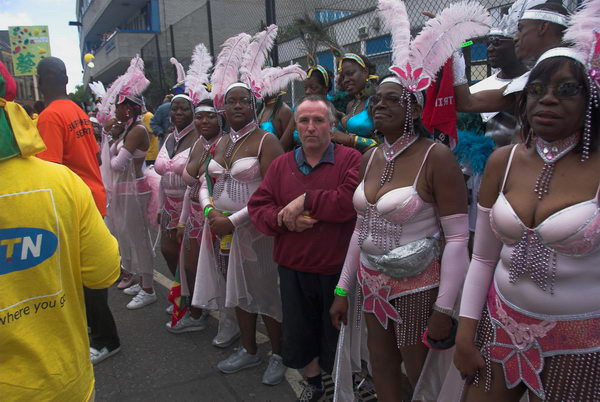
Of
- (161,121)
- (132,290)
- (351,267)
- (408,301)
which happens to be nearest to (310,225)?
(351,267)

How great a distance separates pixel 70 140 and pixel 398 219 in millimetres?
2665

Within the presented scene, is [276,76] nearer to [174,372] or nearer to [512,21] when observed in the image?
[512,21]

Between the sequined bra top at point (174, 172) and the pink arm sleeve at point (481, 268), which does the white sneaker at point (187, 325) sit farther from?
the pink arm sleeve at point (481, 268)

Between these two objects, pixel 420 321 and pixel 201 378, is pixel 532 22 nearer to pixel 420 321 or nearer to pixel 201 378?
pixel 420 321

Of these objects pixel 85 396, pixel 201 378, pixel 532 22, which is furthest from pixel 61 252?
pixel 532 22

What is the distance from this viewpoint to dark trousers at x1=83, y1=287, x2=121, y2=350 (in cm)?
344

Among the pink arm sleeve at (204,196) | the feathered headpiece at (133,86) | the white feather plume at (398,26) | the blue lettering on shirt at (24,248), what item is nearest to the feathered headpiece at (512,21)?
the white feather plume at (398,26)

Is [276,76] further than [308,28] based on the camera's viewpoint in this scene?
No

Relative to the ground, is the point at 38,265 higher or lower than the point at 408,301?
higher

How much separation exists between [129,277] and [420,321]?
13.6 feet

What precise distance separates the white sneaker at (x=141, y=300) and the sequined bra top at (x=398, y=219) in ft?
10.8

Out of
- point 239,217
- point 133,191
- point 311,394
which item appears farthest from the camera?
point 133,191

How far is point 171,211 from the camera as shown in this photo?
4.16 metres

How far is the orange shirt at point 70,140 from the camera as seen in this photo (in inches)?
132
